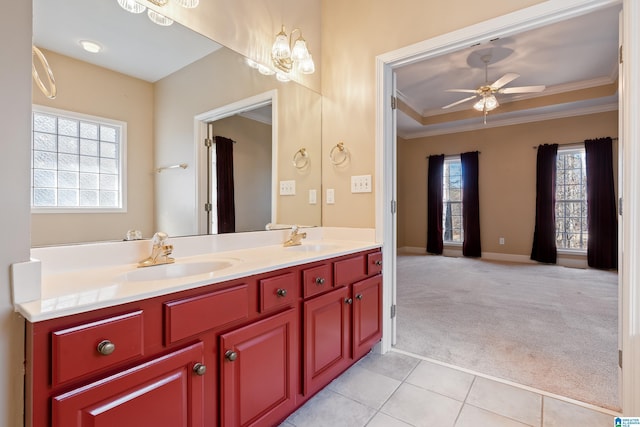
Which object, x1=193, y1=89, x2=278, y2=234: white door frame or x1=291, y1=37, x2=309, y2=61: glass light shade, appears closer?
x1=193, y1=89, x2=278, y2=234: white door frame

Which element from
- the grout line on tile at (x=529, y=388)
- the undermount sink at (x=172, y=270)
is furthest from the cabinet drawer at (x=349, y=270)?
the grout line on tile at (x=529, y=388)

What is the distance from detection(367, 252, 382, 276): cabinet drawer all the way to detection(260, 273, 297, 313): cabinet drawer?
687 millimetres

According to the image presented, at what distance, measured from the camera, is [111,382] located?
773mm

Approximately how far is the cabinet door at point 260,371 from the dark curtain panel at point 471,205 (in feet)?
18.0

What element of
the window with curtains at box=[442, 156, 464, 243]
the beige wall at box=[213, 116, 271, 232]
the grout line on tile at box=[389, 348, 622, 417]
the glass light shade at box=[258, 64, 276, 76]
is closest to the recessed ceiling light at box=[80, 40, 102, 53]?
the beige wall at box=[213, 116, 271, 232]

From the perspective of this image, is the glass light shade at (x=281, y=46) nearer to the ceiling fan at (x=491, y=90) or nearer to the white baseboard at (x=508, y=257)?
the ceiling fan at (x=491, y=90)

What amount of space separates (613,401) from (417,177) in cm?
542

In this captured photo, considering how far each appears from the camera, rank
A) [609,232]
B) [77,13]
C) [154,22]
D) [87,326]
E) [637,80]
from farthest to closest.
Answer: [609,232], [154,22], [637,80], [77,13], [87,326]

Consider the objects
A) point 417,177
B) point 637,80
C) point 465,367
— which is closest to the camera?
point 637,80

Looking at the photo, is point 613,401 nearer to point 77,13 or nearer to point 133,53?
point 133,53

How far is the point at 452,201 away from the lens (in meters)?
6.32

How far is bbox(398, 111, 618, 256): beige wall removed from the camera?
16.5 ft

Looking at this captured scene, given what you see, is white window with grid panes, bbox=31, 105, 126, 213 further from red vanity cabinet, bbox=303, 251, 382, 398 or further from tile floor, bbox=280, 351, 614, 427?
tile floor, bbox=280, 351, 614, 427

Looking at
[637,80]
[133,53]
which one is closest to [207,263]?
[133,53]
